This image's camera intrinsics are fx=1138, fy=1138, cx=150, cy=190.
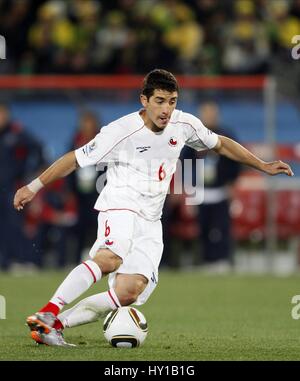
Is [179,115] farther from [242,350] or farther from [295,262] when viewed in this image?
[295,262]

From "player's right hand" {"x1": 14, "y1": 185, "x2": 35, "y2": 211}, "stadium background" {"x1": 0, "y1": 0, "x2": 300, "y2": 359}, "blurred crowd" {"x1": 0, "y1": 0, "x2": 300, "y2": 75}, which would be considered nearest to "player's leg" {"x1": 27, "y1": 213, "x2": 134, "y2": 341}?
"player's right hand" {"x1": 14, "y1": 185, "x2": 35, "y2": 211}

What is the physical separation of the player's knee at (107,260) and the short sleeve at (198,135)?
1.12 m

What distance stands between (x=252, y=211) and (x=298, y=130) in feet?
4.51

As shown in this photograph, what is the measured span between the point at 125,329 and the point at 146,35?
39.2 ft

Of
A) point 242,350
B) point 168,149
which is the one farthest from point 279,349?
point 168,149

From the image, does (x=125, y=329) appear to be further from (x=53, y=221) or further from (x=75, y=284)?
(x=53, y=221)

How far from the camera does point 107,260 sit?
8.10 metres

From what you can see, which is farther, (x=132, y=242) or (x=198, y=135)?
(x=198, y=135)

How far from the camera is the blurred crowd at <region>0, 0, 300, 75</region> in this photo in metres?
18.8

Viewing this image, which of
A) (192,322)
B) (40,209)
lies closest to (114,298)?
(192,322)

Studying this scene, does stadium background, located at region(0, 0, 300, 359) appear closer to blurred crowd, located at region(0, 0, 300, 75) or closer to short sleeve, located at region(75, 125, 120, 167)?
blurred crowd, located at region(0, 0, 300, 75)

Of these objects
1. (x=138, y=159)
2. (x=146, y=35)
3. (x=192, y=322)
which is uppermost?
(x=146, y=35)

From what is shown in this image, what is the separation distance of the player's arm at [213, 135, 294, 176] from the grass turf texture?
128 centimetres

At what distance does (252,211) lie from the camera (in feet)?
54.9
